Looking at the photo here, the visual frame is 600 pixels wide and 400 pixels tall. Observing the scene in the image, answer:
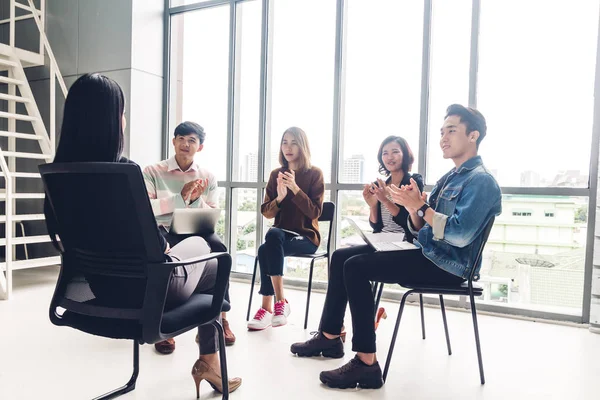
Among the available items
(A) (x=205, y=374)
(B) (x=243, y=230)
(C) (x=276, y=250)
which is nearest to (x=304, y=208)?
(C) (x=276, y=250)

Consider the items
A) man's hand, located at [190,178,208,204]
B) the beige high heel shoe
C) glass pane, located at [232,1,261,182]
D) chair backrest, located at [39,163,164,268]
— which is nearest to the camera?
chair backrest, located at [39,163,164,268]

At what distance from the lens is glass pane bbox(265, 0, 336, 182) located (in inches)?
152

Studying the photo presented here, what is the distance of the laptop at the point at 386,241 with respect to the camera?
2047 mm

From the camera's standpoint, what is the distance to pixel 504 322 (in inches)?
119

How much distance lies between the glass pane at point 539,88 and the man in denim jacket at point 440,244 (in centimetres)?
140

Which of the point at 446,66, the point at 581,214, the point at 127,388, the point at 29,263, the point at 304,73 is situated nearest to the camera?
the point at 127,388

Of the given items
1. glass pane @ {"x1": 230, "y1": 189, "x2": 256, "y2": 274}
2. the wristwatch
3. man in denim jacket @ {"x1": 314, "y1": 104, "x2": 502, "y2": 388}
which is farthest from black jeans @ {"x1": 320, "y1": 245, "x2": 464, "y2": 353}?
glass pane @ {"x1": 230, "y1": 189, "x2": 256, "y2": 274}

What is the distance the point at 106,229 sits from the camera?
1254 mm

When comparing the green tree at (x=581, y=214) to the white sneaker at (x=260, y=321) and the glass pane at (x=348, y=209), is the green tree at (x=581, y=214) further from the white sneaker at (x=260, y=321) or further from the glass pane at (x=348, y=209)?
the white sneaker at (x=260, y=321)

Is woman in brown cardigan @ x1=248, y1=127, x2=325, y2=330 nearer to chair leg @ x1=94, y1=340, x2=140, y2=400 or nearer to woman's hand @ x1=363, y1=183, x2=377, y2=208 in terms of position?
woman's hand @ x1=363, y1=183, x2=377, y2=208

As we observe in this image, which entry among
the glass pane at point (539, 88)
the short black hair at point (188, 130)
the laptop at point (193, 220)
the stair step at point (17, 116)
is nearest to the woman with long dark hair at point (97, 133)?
the laptop at point (193, 220)

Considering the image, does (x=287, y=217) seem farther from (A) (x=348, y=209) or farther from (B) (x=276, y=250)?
(A) (x=348, y=209)

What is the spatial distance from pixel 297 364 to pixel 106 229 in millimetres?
1303

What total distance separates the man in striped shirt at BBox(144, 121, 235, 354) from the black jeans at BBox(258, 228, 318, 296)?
1.33 feet
